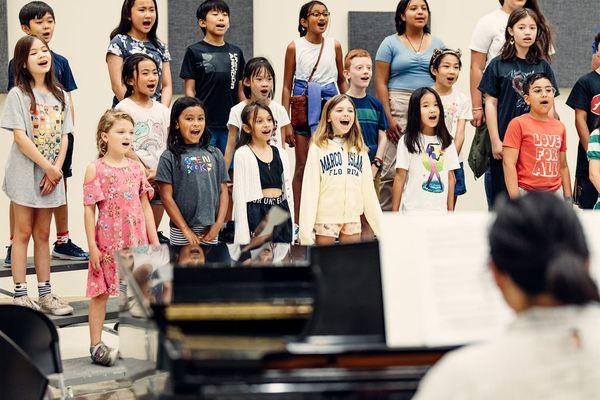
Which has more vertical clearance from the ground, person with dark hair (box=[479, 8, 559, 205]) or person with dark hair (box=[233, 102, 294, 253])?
person with dark hair (box=[479, 8, 559, 205])

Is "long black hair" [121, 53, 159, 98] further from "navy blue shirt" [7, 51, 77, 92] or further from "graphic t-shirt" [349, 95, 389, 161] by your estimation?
"graphic t-shirt" [349, 95, 389, 161]

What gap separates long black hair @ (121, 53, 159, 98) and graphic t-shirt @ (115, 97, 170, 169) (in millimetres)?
72

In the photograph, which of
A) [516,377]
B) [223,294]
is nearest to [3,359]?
[223,294]

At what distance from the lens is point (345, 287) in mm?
2613

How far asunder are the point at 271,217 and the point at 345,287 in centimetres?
64

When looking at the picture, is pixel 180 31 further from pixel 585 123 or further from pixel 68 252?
pixel 585 123

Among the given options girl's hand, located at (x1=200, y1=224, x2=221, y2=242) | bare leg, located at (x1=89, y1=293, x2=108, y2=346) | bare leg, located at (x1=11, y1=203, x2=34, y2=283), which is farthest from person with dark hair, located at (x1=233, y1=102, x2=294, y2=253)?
bare leg, located at (x1=11, y1=203, x2=34, y2=283)

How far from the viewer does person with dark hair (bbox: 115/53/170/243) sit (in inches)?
192

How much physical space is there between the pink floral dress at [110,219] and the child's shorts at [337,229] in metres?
0.98

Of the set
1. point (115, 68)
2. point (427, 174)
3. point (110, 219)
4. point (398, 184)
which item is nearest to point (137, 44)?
point (115, 68)

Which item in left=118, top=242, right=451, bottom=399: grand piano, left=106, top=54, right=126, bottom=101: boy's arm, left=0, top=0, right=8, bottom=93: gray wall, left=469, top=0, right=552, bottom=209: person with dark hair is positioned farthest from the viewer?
left=0, top=0, right=8, bottom=93: gray wall

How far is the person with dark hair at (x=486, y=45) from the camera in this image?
18.6 ft

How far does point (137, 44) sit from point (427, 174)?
162cm

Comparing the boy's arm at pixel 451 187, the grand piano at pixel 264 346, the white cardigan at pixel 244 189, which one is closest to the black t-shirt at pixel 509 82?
the boy's arm at pixel 451 187
